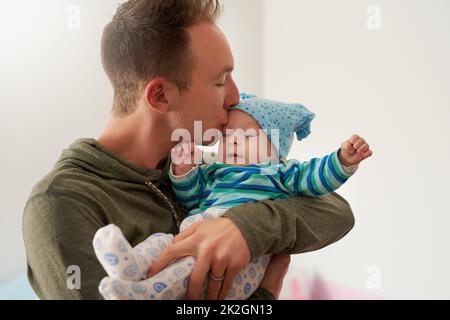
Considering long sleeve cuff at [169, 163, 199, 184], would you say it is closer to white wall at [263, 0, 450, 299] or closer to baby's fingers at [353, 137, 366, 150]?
baby's fingers at [353, 137, 366, 150]

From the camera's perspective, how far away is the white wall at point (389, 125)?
1.68m

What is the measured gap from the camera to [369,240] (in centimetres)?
203

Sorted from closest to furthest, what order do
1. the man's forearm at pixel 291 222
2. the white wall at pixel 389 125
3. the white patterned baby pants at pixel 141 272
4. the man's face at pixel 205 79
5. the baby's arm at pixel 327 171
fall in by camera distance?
the white patterned baby pants at pixel 141 272
the man's forearm at pixel 291 222
the baby's arm at pixel 327 171
the man's face at pixel 205 79
the white wall at pixel 389 125

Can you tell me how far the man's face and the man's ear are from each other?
39 millimetres

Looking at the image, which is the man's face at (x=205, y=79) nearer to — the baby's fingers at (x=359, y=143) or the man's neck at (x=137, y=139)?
the man's neck at (x=137, y=139)

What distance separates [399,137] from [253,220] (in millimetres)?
1142

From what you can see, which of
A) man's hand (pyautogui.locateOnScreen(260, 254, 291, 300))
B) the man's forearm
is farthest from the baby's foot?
man's hand (pyautogui.locateOnScreen(260, 254, 291, 300))

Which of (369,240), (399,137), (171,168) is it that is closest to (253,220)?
(171,168)

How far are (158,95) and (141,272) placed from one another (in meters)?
0.48

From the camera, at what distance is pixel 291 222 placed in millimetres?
981

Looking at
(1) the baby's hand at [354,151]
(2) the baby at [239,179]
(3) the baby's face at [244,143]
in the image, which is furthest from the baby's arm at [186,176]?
(1) the baby's hand at [354,151]

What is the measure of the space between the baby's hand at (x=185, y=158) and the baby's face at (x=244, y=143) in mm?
92

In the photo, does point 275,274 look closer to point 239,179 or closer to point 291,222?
point 291,222
